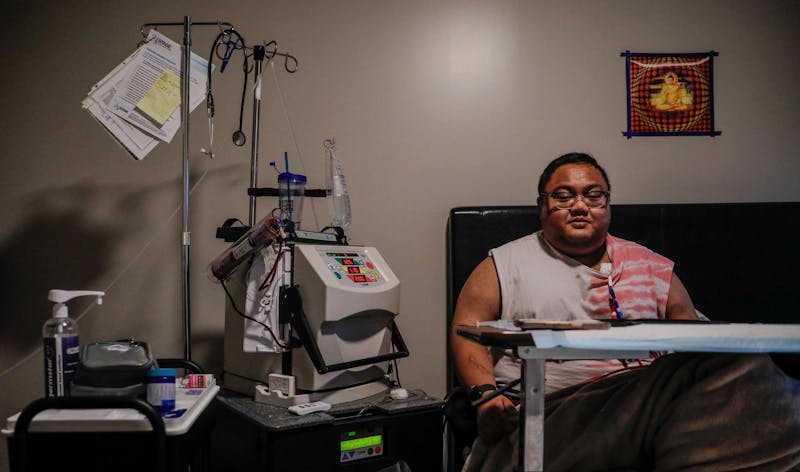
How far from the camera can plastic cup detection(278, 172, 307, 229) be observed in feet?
6.18

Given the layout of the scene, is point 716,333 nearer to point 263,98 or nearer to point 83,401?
point 83,401

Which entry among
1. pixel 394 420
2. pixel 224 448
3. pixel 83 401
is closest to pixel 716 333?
pixel 394 420

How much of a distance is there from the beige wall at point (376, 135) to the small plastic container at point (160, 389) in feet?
3.36

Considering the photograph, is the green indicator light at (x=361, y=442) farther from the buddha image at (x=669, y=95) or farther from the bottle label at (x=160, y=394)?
the buddha image at (x=669, y=95)

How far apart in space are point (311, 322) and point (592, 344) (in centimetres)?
83

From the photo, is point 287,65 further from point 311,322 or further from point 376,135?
point 311,322

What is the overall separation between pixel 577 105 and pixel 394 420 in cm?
142

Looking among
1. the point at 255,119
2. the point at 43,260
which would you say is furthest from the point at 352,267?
the point at 43,260

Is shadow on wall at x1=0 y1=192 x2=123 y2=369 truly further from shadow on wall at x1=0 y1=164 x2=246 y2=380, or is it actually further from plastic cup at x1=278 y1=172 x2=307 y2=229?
plastic cup at x1=278 y1=172 x2=307 y2=229

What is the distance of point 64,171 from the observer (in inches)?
86.5

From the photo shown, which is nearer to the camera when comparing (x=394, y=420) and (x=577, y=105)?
(x=394, y=420)

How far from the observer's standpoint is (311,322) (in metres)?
1.57

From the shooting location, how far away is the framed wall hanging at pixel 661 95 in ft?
7.73

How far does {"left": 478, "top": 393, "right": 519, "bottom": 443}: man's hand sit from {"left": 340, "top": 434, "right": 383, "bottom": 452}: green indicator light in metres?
0.34
